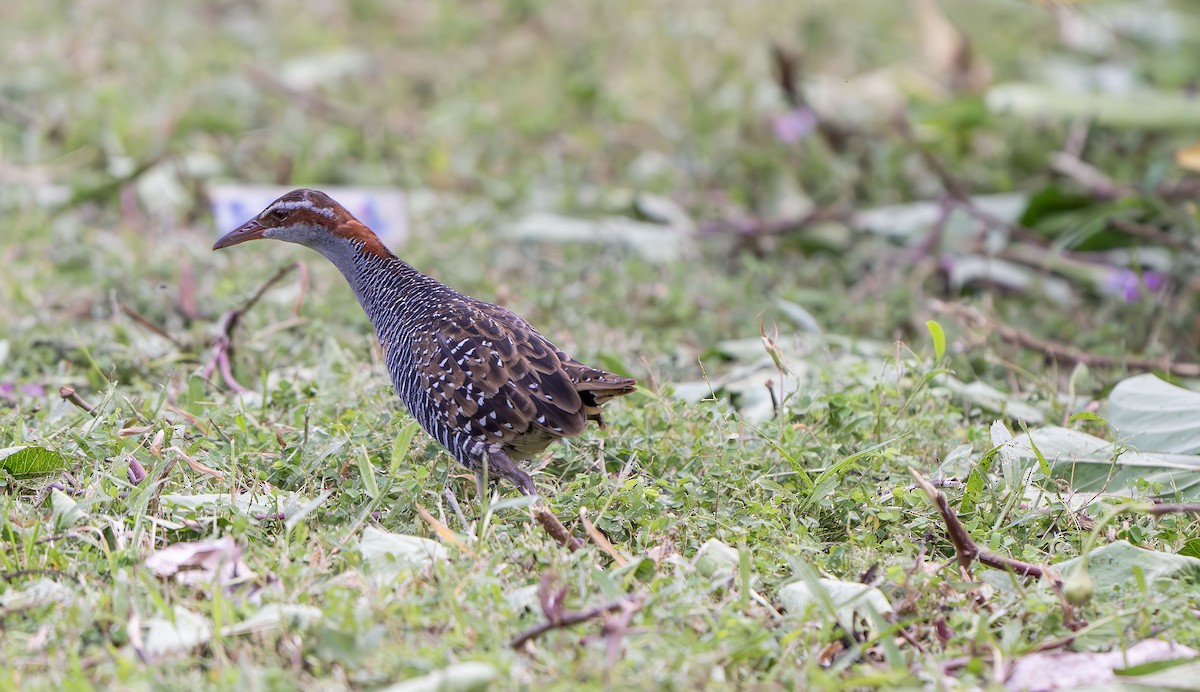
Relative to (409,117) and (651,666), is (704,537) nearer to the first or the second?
(651,666)

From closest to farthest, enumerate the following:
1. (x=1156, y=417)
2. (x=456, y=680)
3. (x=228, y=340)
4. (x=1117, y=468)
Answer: (x=456, y=680), (x=1117, y=468), (x=1156, y=417), (x=228, y=340)

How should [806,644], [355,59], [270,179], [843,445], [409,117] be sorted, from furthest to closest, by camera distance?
[355,59] < [409,117] < [270,179] < [843,445] < [806,644]

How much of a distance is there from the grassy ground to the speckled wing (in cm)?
18

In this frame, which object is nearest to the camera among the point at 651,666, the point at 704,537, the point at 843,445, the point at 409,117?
the point at 651,666

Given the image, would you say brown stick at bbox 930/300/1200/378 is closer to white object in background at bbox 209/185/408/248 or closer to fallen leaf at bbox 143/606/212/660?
white object in background at bbox 209/185/408/248

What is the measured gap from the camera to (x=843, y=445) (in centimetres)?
364

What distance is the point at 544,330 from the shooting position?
16.0ft

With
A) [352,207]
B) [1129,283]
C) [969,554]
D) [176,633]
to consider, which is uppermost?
[176,633]

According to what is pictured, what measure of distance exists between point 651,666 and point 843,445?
1387 millimetres

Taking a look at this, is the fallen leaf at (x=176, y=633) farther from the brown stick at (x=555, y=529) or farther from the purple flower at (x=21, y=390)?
the purple flower at (x=21, y=390)

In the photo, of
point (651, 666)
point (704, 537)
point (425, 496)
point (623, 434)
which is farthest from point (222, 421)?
point (651, 666)

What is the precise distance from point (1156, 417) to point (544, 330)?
2179mm

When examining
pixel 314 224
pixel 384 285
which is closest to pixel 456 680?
pixel 384 285

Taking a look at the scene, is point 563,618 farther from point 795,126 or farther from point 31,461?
point 795,126
